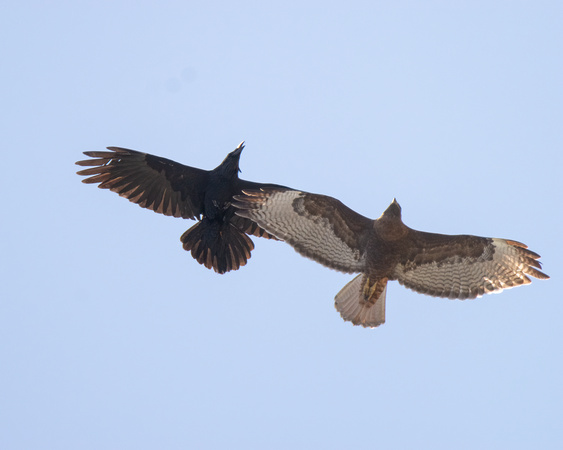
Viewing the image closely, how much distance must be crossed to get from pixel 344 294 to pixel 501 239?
1.96 meters

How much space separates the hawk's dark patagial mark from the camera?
36.9 ft

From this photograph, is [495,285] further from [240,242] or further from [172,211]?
[172,211]

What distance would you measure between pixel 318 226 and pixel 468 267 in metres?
1.85

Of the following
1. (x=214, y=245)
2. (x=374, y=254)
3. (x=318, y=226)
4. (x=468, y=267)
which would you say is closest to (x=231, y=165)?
(x=214, y=245)

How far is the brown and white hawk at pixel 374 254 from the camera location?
32.6 ft

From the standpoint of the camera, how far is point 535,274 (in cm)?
1007

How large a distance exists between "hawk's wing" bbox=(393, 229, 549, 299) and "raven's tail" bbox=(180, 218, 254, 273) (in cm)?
230

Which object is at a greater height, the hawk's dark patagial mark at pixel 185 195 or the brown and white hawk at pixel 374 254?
the hawk's dark patagial mark at pixel 185 195

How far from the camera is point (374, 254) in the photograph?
9.85 metres

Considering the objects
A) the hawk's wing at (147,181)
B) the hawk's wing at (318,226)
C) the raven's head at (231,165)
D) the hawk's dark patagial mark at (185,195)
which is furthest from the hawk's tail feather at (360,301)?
the hawk's wing at (147,181)

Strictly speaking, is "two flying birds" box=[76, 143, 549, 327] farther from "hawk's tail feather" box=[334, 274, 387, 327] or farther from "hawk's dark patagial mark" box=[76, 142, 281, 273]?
"hawk's dark patagial mark" box=[76, 142, 281, 273]

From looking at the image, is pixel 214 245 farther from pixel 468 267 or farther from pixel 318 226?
pixel 468 267

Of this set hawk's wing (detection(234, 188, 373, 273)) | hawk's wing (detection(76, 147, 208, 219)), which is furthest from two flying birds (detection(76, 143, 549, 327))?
hawk's wing (detection(76, 147, 208, 219))

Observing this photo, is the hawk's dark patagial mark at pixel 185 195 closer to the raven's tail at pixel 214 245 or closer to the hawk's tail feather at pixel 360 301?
the raven's tail at pixel 214 245
